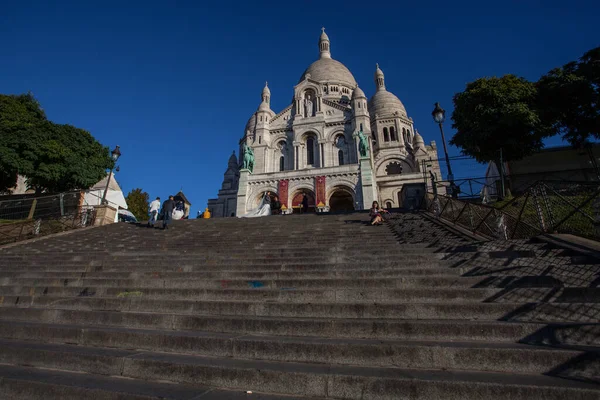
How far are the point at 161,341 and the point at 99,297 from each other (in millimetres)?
2548

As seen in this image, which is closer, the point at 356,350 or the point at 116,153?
the point at 356,350

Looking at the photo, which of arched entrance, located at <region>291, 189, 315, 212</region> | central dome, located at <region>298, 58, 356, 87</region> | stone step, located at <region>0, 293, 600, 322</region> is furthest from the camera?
central dome, located at <region>298, 58, 356, 87</region>

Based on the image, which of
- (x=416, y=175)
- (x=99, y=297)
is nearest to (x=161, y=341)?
(x=99, y=297)

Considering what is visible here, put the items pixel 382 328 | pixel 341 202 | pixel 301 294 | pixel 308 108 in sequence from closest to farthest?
pixel 382 328 < pixel 301 294 < pixel 341 202 < pixel 308 108

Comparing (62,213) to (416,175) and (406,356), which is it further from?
(416,175)

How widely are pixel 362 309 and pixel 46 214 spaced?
17649 mm

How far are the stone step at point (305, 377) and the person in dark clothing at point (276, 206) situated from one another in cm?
1989

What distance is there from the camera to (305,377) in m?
2.37

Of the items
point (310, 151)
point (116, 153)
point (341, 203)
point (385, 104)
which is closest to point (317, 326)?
point (116, 153)

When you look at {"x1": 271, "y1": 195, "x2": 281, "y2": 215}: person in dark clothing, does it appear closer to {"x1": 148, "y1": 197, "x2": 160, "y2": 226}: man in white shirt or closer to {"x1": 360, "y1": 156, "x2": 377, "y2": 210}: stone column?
{"x1": 360, "y1": 156, "x2": 377, "y2": 210}: stone column

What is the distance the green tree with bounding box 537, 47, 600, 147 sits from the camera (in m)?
14.7

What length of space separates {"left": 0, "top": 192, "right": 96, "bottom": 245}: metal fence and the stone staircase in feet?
22.7

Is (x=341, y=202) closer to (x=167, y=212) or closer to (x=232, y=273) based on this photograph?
(x=167, y=212)

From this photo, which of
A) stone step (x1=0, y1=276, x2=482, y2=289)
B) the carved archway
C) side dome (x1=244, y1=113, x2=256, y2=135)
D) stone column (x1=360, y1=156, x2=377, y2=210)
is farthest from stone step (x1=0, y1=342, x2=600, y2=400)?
side dome (x1=244, y1=113, x2=256, y2=135)
